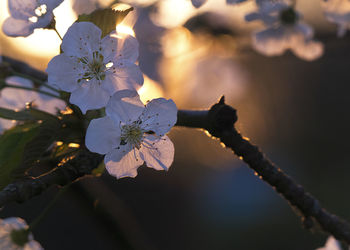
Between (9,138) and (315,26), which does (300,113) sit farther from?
(9,138)

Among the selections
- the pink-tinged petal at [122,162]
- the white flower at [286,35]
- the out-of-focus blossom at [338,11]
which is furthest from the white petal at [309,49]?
the pink-tinged petal at [122,162]

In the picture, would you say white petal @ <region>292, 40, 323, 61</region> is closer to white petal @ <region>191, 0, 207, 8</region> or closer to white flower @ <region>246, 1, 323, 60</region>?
white flower @ <region>246, 1, 323, 60</region>

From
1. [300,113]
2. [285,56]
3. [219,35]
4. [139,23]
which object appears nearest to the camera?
[219,35]

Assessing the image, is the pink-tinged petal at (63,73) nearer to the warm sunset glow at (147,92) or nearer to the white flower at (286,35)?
the warm sunset glow at (147,92)

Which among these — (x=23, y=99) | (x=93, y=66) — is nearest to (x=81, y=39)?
(x=93, y=66)

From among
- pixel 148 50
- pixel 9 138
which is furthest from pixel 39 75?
pixel 148 50

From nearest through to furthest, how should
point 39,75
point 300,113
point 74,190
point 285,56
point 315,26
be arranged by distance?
point 39,75, point 74,190, point 315,26, point 285,56, point 300,113
